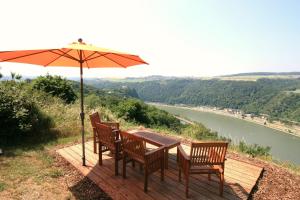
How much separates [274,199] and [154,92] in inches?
5587

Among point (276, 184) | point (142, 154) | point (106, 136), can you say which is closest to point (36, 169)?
point (106, 136)

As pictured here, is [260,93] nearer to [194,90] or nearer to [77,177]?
[194,90]


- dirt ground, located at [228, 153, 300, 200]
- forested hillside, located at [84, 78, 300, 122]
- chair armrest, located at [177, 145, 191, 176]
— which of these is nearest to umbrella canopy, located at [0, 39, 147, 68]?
chair armrest, located at [177, 145, 191, 176]

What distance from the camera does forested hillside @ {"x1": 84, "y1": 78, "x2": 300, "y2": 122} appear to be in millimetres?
88000

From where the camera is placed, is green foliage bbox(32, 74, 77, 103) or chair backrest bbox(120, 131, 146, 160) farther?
green foliage bbox(32, 74, 77, 103)

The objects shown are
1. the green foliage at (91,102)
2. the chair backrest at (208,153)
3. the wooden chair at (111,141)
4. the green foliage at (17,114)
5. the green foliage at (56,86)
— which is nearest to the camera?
the chair backrest at (208,153)

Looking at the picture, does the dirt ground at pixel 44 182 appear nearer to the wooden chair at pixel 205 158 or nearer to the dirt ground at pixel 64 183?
the dirt ground at pixel 64 183

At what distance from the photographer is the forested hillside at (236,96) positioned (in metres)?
88.0

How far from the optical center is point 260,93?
110 m

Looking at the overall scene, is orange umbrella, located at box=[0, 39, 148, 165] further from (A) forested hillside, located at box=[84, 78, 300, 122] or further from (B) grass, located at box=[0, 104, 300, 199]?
(A) forested hillside, located at box=[84, 78, 300, 122]

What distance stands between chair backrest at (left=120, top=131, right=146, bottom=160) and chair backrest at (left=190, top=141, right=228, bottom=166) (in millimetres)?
749

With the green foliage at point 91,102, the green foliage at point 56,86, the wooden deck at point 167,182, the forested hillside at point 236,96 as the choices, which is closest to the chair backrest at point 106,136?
the wooden deck at point 167,182

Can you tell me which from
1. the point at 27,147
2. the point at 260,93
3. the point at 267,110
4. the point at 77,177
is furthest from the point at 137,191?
the point at 260,93

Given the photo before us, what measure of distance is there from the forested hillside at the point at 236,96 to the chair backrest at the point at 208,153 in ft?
277
